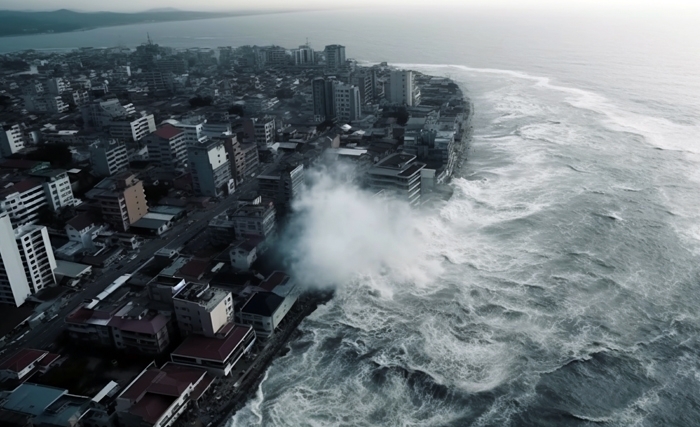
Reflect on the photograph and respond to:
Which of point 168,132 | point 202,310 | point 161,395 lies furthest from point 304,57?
point 161,395

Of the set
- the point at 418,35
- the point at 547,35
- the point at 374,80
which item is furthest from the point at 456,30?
the point at 374,80

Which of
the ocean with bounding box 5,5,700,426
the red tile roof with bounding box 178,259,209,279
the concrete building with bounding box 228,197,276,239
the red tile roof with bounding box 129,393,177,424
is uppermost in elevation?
the concrete building with bounding box 228,197,276,239

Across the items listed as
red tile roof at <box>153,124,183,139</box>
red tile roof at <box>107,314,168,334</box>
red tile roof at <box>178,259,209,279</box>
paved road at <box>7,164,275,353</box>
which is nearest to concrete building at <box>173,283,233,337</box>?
red tile roof at <box>107,314,168,334</box>

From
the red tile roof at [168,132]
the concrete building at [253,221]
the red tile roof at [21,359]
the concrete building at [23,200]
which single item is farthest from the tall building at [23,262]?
the red tile roof at [168,132]

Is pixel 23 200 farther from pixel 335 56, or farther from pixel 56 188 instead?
pixel 335 56

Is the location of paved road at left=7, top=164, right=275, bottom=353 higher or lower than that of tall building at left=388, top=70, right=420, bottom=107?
lower

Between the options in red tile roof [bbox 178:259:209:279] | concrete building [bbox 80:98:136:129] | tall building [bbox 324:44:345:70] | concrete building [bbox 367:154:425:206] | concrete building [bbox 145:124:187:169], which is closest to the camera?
red tile roof [bbox 178:259:209:279]

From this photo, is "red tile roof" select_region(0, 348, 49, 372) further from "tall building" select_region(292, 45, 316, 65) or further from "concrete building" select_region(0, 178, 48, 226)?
"tall building" select_region(292, 45, 316, 65)
